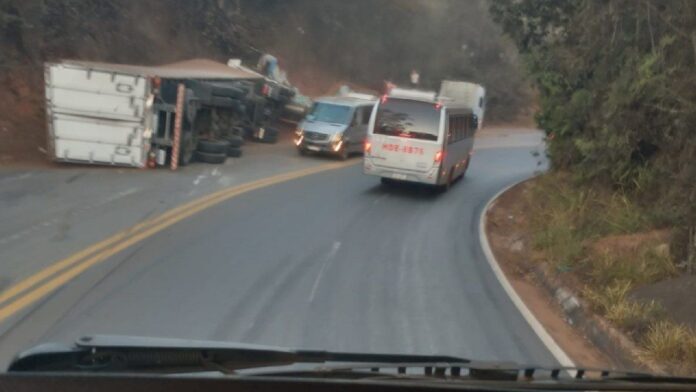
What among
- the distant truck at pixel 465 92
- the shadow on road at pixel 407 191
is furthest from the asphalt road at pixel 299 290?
the distant truck at pixel 465 92

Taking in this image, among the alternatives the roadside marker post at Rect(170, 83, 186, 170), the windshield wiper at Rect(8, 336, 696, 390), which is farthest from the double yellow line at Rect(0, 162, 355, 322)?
the windshield wiper at Rect(8, 336, 696, 390)

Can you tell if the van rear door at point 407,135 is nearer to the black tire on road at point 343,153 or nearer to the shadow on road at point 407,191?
the shadow on road at point 407,191

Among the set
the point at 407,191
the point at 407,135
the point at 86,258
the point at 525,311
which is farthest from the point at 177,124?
the point at 525,311

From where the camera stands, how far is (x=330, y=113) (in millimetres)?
30828

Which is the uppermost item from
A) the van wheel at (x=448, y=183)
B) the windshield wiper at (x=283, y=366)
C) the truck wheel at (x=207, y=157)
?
the windshield wiper at (x=283, y=366)

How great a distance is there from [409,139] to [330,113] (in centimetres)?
912

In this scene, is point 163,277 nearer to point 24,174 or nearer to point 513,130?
point 24,174

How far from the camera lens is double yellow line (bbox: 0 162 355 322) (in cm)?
934

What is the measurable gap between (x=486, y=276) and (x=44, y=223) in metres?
6.75

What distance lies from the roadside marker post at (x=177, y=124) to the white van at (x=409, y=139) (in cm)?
459

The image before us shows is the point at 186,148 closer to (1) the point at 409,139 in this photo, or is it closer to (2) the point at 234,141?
(2) the point at 234,141

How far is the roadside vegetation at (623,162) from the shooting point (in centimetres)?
1157

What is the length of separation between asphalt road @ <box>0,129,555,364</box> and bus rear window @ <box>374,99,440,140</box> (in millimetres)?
3863

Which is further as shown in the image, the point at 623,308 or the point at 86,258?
the point at 86,258
